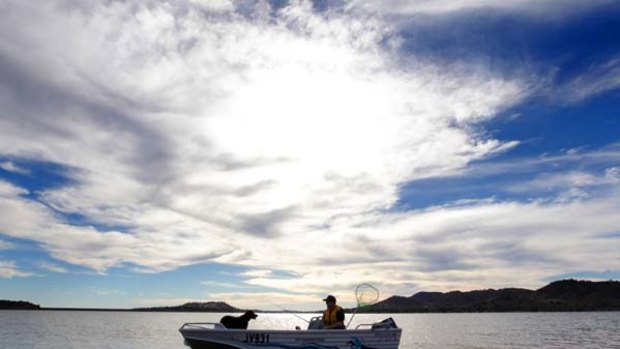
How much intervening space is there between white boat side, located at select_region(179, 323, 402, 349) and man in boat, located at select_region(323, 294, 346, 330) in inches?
22.4

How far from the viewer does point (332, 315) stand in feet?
70.1

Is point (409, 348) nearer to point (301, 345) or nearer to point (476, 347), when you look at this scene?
point (476, 347)

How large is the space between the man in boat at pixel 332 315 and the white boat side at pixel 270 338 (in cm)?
57

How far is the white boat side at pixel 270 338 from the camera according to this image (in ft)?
65.5

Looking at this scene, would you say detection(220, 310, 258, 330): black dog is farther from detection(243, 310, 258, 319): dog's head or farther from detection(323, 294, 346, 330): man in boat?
detection(323, 294, 346, 330): man in boat

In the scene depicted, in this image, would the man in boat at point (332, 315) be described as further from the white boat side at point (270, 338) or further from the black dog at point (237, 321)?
the black dog at point (237, 321)

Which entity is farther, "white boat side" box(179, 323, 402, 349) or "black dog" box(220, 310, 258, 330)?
"black dog" box(220, 310, 258, 330)

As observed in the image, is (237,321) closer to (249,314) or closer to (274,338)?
(249,314)

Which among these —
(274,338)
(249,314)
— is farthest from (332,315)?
(249,314)

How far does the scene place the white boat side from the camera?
65.5 ft

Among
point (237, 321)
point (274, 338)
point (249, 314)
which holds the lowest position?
point (274, 338)

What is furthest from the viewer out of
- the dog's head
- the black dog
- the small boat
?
the black dog

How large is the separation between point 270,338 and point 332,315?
9.10 feet

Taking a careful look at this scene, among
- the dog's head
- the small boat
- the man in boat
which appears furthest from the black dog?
the man in boat
